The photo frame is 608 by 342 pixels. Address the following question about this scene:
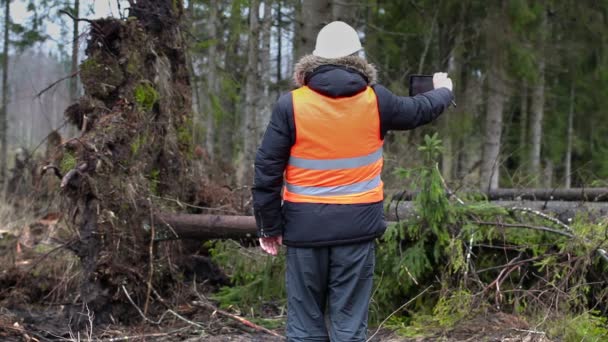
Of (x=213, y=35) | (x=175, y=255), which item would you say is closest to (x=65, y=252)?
(x=175, y=255)

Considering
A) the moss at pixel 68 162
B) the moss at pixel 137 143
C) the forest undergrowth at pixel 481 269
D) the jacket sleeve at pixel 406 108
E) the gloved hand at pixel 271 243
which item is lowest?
the forest undergrowth at pixel 481 269

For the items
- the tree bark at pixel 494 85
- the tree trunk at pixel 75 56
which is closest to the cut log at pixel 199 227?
the tree trunk at pixel 75 56

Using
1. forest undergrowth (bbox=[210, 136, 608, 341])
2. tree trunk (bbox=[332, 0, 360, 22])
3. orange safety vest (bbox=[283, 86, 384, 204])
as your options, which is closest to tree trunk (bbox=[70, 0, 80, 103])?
forest undergrowth (bbox=[210, 136, 608, 341])

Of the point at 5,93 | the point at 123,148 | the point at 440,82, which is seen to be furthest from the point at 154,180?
the point at 5,93

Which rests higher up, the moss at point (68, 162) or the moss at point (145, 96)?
the moss at point (145, 96)

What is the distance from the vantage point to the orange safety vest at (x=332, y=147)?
12.7ft

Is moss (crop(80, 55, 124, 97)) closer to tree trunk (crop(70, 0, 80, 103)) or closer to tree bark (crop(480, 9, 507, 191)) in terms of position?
tree trunk (crop(70, 0, 80, 103))

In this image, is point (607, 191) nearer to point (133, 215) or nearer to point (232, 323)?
point (232, 323)

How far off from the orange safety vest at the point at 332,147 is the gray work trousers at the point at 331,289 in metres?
0.31

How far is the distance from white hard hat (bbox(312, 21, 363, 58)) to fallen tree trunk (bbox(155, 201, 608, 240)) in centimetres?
248

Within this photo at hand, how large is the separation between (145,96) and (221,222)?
1.39 metres

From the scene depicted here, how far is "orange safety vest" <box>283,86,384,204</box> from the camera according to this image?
3.88 m

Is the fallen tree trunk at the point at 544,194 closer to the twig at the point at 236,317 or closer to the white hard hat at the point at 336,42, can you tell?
the twig at the point at 236,317

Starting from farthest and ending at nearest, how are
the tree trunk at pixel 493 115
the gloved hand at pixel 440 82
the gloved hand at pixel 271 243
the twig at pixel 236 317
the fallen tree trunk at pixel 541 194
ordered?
the tree trunk at pixel 493 115 → the fallen tree trunk at pixel 541 194 → the twig at pixel 236 317 → the gloved hand at pixel 440 82 → the gloved hand at pixel 271 243
